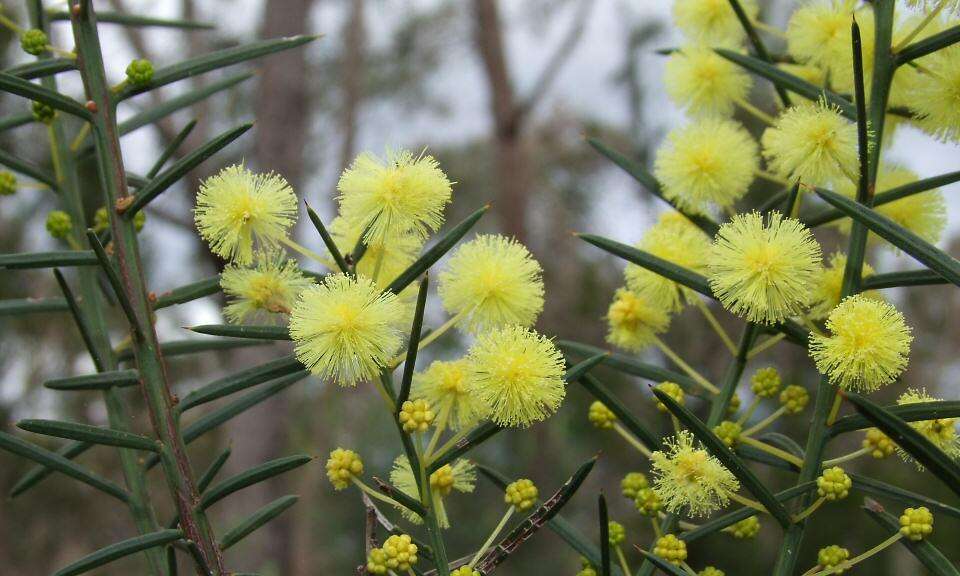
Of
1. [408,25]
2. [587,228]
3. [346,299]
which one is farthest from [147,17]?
[408,25]

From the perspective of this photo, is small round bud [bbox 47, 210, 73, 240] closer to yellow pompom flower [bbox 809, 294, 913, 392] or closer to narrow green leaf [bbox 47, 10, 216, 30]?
narrow green leaf [bbox 47, 10, 216, 30]

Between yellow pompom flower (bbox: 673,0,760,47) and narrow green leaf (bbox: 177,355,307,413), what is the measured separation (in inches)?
20.8

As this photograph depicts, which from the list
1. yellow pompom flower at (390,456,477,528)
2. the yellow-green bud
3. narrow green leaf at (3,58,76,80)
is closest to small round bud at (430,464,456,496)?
yellow pompom flower at (390,456,477,528)

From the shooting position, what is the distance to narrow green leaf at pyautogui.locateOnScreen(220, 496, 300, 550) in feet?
2.23

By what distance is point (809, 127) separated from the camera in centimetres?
70

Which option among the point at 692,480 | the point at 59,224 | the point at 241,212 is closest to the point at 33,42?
the point at 59,224

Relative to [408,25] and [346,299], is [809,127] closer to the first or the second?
[346,299]

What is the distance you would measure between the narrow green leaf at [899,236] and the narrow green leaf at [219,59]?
43 cm

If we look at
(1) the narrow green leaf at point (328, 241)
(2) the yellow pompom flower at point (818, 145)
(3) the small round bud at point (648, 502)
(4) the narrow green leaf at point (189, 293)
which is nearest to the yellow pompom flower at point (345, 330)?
(1) the narrow green leaf at point (328, 241)

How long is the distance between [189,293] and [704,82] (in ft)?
1.71

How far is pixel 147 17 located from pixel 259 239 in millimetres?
338

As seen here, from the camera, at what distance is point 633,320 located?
2.69 feet

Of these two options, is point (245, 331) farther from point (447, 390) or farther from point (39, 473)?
point (39, 473)

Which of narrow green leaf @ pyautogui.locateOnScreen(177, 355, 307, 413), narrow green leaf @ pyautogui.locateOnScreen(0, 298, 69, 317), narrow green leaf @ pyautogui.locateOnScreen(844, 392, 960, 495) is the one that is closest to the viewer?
narrow green leaf @ pyautogui.locateOnScreen(844, 392, 960, 495)
